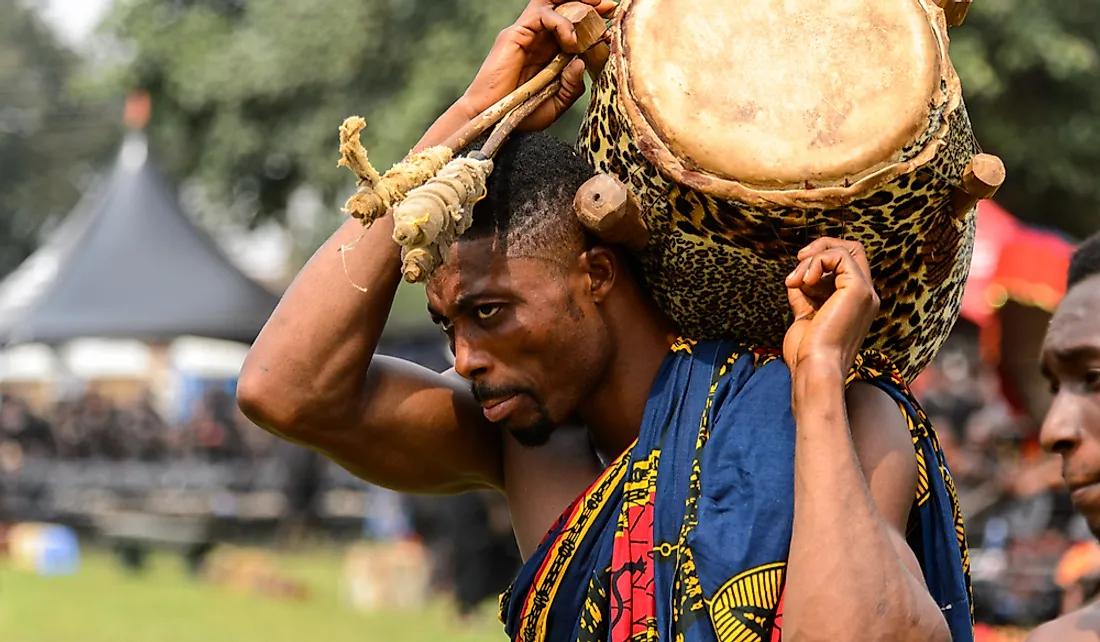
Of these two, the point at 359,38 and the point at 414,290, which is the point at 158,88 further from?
the point at 414,290

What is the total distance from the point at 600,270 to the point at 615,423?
0.32 metres

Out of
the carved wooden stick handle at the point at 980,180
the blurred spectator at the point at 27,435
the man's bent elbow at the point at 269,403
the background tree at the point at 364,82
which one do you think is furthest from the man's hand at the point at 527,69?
the blurred spectator at the point at 27,435

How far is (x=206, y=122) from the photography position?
19.8 m

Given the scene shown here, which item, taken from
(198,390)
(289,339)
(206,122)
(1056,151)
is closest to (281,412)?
(289,339)

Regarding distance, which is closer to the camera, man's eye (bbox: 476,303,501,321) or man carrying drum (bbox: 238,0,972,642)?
man carrying drum (bbox: 238,0,972,642)

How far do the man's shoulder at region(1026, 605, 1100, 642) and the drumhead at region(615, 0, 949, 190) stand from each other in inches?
51.6

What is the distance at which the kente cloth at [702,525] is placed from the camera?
2.44m

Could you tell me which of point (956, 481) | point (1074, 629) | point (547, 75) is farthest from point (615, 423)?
point (956, 481)

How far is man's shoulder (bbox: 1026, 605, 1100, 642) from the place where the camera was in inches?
125

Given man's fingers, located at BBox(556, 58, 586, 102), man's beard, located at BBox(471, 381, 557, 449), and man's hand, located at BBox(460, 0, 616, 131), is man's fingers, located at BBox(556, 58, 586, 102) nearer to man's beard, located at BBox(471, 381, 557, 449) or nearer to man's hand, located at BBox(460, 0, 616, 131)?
man's hand, located at BBox(460, 0, 616, 131)

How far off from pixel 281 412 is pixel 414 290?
2537cm

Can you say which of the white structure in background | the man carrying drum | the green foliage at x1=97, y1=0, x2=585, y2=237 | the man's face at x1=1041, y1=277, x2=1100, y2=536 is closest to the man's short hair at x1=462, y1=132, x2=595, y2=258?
the man carrying drum

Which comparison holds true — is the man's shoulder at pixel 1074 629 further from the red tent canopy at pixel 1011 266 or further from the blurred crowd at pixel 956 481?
the red tent canopy at pixel 1011 266

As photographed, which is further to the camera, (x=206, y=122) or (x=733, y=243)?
(x=206, y=122)
